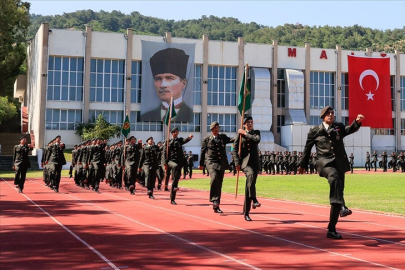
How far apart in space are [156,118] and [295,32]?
11513cm

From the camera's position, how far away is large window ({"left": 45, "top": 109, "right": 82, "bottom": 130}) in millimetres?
57531

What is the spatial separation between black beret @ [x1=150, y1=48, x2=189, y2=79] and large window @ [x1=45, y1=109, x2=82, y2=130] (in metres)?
9.71

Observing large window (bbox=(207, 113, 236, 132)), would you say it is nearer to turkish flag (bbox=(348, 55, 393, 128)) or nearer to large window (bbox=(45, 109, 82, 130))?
turkish flag (bbox=(348, 55, 393, 128))

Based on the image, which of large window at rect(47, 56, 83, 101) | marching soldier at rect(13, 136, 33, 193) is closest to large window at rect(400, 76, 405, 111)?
large window at rect(47, 56, 83, 101)

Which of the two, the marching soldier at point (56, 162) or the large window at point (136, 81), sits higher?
the large window at point (136, 81)

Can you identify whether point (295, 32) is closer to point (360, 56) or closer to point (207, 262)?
point (360, 56)

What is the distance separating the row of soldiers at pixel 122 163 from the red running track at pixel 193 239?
4.07m

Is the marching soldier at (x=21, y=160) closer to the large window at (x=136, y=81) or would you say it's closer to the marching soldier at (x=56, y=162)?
the marching soldier at (x=56, y=162)

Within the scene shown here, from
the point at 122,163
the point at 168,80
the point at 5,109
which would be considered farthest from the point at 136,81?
the point at 122,163

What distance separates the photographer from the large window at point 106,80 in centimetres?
5897

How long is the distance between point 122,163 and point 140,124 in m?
38.7

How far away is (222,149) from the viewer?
490 inches

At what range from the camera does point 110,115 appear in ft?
196

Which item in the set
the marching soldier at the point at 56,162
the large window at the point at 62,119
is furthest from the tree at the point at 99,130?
the marching soldier at the point at 56,162
